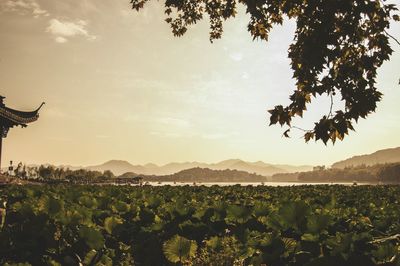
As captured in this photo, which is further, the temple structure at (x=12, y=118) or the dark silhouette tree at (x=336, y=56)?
the temple structure at (x=12, y=118)

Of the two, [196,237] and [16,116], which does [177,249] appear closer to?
[196,237]

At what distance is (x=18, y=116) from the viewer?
26.2 m

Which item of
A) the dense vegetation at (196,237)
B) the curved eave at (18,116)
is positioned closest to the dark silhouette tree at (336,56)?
the dense vegetation at (196,237)

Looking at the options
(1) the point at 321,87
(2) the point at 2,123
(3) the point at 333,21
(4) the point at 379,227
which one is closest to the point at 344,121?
(1) the point at 321,87

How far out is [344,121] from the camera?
5.69m

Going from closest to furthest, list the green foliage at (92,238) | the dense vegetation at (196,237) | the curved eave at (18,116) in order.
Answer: the dense vegetation at (196,237) < the green foliage at (92,238) < the curved eave at (18,116)

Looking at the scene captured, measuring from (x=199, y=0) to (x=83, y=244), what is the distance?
363 inches

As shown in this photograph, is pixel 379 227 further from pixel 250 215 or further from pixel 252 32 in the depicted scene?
pixel 252 32

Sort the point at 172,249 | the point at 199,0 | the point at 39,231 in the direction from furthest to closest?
the point at 199,0 < the point at 39,231 < the point at 172,249

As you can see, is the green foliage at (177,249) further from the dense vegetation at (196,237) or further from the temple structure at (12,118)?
the temple structure at (12,118)

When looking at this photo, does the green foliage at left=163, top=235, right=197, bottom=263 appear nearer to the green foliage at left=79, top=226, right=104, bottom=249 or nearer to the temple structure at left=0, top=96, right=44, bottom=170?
the green foliage at left=79, top=226, right=104, bottom=249

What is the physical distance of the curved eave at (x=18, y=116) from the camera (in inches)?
981

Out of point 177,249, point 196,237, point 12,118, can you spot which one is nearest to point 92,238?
point 177,249

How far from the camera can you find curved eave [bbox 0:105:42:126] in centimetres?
2492
